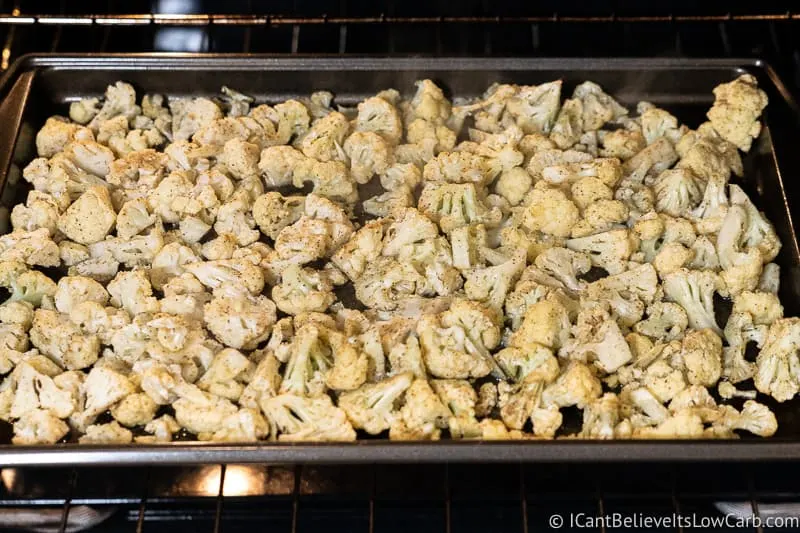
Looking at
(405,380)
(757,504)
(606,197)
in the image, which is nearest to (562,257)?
(606,197)

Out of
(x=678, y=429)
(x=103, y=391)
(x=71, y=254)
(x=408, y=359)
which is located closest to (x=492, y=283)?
(x=408, y=359)

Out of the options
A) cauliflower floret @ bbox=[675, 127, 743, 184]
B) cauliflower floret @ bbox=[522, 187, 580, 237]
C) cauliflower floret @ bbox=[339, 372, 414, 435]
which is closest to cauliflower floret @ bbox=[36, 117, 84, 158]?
cauliflower floret @ bbox=[339, 372, 414, 435]

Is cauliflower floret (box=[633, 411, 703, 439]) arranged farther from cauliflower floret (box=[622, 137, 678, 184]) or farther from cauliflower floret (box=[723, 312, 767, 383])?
cauliflower floret (box=[622, 137, 678, 184])

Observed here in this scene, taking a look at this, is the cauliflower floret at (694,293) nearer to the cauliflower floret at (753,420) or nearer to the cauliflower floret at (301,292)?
the cauliflower floret at (753,420)

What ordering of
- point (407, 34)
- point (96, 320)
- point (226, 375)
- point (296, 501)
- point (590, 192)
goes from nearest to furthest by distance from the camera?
1. point (296, 501)
2. point (226, 375)
3. point (96, 320)
4. point (590, 192)
5. point (407, 34)

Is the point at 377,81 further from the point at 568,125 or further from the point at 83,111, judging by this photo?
the point at 83,111

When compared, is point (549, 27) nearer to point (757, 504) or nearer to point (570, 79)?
point (570, 79)
